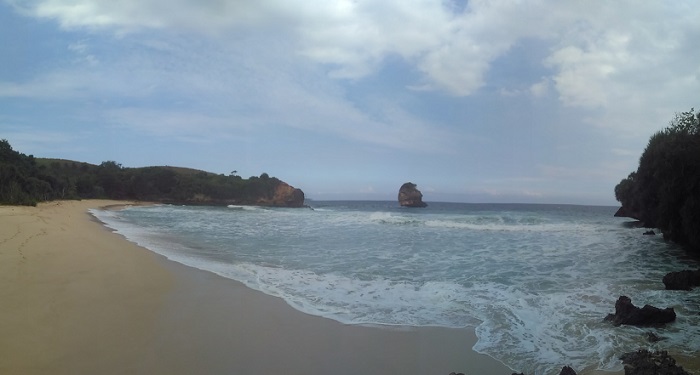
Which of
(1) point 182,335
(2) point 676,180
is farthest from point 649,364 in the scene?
(2) point 676,180

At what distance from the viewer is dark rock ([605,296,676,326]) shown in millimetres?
5702

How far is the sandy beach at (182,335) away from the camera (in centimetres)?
418

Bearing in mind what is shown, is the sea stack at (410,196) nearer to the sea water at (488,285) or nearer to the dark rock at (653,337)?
the sea water at (488,285)

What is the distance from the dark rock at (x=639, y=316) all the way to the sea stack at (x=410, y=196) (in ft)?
225

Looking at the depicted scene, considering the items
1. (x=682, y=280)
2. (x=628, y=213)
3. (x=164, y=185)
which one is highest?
(x=164, y=185)

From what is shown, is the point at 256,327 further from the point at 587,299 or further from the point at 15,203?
the point at 15,203

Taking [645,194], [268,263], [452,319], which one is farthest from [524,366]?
[645,194]

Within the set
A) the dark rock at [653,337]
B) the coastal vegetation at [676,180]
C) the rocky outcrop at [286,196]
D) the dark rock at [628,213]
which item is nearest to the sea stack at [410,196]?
the rocky outcrop at [286,196]

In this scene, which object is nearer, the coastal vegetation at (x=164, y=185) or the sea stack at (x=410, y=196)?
the coastal vegetation at (x=164, y=185)

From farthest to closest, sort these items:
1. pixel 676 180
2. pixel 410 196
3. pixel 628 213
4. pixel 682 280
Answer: pixel 410 196, pixel 628 213, pixel 676 180, pixel 682 280

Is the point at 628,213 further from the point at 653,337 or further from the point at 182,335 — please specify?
the point at 182,335

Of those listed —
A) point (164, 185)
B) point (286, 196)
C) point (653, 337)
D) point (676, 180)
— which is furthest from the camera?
point (286, 196)

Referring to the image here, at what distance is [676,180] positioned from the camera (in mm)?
12977

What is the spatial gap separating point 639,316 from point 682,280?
11.5ft
